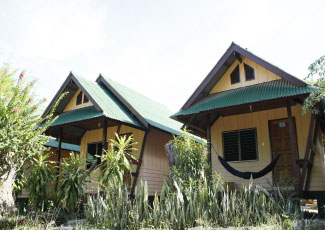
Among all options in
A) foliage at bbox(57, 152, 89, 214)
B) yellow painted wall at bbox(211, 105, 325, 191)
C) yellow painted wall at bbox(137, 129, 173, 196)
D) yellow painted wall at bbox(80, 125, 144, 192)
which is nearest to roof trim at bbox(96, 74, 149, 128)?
yellow painted wall at bbox(137, 129, 173, 196)

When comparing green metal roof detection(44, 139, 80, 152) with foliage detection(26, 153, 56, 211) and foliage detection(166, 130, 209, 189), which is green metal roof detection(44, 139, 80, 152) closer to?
Result: foliage detection(26, 153, 56, 211)

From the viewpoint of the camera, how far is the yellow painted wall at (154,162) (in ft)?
42.0

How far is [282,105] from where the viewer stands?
1066cm

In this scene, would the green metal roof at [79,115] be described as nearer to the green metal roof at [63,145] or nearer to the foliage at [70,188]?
the foliage at [70,188]

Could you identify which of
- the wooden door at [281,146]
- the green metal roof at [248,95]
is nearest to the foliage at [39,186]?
the green metal roof at [248,95]

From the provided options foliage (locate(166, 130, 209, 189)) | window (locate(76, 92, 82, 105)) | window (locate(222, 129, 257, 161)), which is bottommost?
foliage (locate(166, 130, 209, 189))

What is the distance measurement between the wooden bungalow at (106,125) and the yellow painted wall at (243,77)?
10.4ft

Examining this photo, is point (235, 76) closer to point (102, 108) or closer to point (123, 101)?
point (123, 101)

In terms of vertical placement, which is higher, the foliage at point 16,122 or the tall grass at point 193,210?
the foliage at point 16,122

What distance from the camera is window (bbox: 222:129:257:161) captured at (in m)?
11.3

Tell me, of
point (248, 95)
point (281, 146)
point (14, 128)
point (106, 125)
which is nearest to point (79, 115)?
point (106, 125)

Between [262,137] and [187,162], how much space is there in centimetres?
402

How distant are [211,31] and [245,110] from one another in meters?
3.12

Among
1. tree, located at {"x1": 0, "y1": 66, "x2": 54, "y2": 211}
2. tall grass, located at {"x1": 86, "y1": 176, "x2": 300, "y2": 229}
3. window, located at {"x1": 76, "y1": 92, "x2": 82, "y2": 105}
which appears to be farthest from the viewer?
window, located at {"x1": 76, "y1": 92, "x2": 82, "y2": 105}
